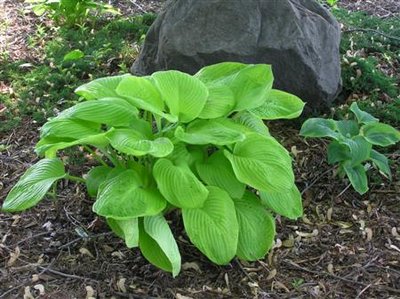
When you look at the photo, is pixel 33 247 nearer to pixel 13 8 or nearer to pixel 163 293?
pixel 163 293

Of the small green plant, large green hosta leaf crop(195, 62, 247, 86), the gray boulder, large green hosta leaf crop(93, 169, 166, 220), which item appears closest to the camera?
large green hosta leaf crop(93, 169, 166, 220)

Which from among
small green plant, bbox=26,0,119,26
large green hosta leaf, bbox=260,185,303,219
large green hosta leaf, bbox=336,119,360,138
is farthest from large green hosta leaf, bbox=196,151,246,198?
small green plant, bbox=26,0,119,26

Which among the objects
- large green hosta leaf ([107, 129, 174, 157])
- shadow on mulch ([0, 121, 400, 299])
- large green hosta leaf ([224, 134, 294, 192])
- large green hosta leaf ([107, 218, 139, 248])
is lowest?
shadow on mulch ([0, 121, 400, 299])

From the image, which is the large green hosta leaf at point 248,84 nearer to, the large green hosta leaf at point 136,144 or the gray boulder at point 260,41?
the large green hosta leaf at point 136,144

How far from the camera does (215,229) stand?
231cm

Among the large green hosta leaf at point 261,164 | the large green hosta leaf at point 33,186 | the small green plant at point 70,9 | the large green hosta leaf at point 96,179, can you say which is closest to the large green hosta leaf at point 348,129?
the large green hosta leaf at point 261,164

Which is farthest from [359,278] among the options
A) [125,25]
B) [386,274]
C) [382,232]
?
[125,25]

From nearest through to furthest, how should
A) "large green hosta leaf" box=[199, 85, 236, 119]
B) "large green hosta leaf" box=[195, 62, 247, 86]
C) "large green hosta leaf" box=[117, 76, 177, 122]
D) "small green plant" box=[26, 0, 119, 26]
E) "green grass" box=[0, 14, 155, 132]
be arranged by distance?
"large green hosta leaf" box=[117, 76, 177, 122] < "large green hosta leaf" box=[199, 85, 236, 119] < "large green hosta leaf" box=[195, 62, 247, 86] < "green grass" box=[0, 14, 155, 132] < "small green plant" box=[26, 0, 119, 26]

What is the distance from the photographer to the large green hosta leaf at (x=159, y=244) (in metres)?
2.27

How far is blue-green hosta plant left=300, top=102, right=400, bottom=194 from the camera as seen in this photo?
2908 mm

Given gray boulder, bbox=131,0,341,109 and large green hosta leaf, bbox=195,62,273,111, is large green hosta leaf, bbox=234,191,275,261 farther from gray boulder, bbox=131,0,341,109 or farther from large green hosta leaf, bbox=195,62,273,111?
gray boulder, bbox=131,0,341,109

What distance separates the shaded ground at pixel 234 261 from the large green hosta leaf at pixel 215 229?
0.90ft

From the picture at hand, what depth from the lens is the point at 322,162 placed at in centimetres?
329

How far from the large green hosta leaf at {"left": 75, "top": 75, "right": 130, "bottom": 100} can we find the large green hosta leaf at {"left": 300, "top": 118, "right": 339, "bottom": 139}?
950 millimetres
